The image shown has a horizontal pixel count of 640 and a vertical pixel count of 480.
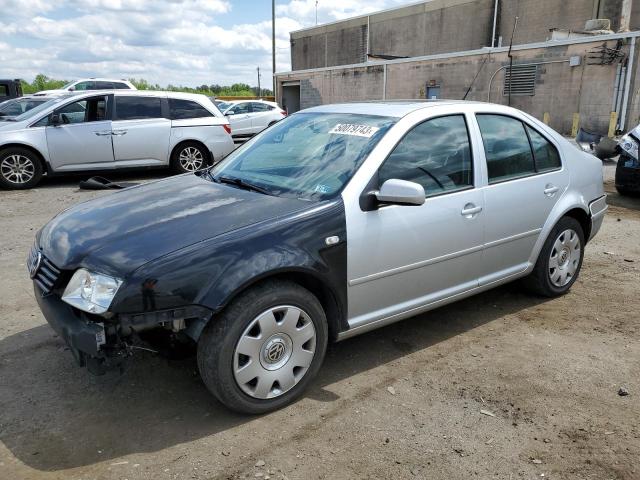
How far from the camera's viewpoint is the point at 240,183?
144 inches

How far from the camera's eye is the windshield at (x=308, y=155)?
3.36 metres

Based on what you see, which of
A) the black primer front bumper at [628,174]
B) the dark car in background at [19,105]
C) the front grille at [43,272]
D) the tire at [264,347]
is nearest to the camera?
the tire at [264,347]

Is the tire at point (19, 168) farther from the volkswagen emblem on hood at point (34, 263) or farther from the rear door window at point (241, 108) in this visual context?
the rear door window at point (241, 108)

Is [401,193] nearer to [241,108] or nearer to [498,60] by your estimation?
[241,108]

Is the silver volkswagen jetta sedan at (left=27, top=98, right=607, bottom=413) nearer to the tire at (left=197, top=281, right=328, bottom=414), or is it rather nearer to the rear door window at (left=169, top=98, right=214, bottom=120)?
the tire at (left=197, top=281, right=328, bottom=414)

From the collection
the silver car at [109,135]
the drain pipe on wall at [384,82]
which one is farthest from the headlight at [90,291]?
the drain pipe on wall at [384,82]

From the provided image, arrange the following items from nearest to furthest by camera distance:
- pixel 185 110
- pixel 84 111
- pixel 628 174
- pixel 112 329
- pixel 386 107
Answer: pixel 112 329 < pixel 386 107 < pixel 628 174 < pixel 84 111 < pixel 185 110

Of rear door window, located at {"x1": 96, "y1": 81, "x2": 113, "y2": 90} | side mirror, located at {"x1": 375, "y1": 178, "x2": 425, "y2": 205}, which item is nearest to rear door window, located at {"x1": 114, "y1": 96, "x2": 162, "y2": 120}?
side mirror, located at {"x1": 375, "y1": 178, "x2": 425, "y2": 205}

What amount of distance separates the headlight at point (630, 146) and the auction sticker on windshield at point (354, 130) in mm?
6800

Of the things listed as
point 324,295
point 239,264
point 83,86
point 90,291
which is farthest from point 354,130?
point 83,86

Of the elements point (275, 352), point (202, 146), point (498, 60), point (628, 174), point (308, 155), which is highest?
point (498, 60)

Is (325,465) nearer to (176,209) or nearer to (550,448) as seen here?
(550,448)

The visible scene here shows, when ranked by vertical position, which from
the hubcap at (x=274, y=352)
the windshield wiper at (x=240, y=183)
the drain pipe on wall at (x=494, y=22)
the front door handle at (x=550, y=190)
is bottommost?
the hubcap at (x=274, y=352)

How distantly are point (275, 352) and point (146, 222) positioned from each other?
1.01 metres
